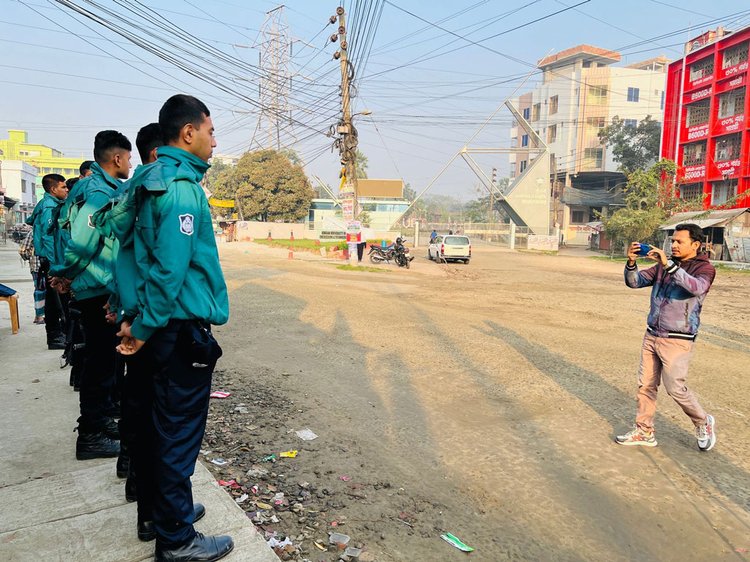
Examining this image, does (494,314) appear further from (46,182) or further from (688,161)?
(688,161)

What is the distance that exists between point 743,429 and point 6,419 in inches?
247

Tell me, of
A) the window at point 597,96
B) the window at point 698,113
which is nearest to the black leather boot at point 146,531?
the window at point 698,113

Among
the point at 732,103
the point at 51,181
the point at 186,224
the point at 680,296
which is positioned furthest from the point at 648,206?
the point at 186,224

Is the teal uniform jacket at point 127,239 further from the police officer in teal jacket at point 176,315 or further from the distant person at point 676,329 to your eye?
the distant person at point 676,329

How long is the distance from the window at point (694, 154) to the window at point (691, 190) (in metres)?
1.58

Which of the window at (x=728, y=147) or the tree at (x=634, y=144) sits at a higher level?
the tree at (x=634, y=144)

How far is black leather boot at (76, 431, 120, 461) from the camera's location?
3.40 metres

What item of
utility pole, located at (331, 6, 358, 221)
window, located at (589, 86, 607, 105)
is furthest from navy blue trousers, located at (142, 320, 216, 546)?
window, located at (589, 86, 607, 105)

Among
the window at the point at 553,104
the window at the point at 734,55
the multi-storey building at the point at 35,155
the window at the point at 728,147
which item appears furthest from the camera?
the multi-storey building at the point at 35,155

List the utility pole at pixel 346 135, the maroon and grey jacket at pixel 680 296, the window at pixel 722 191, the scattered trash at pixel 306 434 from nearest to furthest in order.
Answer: the maroon and grey jacket at pixel 680 296, the scattered trash at pixel 306 434, the utility pole at pixel 346 135, the window at pixel 722 191

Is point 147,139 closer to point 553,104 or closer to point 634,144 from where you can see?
point 634,144

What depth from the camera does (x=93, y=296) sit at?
136 inches

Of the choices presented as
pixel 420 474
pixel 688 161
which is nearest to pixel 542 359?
pixel 420 474

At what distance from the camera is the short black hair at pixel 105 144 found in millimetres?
3600
